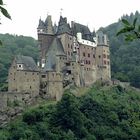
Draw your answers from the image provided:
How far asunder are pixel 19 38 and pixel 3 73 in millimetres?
39312

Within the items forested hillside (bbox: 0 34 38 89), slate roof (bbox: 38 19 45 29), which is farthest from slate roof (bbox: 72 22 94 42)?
forested hillside (bbox: 0 34 38 89)

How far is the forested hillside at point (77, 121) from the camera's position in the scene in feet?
172

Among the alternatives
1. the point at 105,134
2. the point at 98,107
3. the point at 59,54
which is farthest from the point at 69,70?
the point at 105,134

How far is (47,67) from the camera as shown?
61750mm

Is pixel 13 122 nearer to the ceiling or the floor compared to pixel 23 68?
nearer to the floor

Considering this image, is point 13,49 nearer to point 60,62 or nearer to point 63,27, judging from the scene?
point 63,27

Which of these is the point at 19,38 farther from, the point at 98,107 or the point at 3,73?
the point at 98,107

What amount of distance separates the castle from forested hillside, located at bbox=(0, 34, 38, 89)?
1643 centimetres

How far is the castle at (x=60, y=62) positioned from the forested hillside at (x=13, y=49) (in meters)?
16.4

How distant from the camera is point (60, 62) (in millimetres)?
63188

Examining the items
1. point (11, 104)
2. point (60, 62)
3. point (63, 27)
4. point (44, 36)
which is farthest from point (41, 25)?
point (11, 104)

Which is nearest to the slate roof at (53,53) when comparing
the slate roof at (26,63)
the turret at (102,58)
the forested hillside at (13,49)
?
the slate roof at (26,63)

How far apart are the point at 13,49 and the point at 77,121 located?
55943mm

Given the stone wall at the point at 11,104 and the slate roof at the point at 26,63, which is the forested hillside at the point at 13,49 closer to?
the slate roof at the point at 26,63
